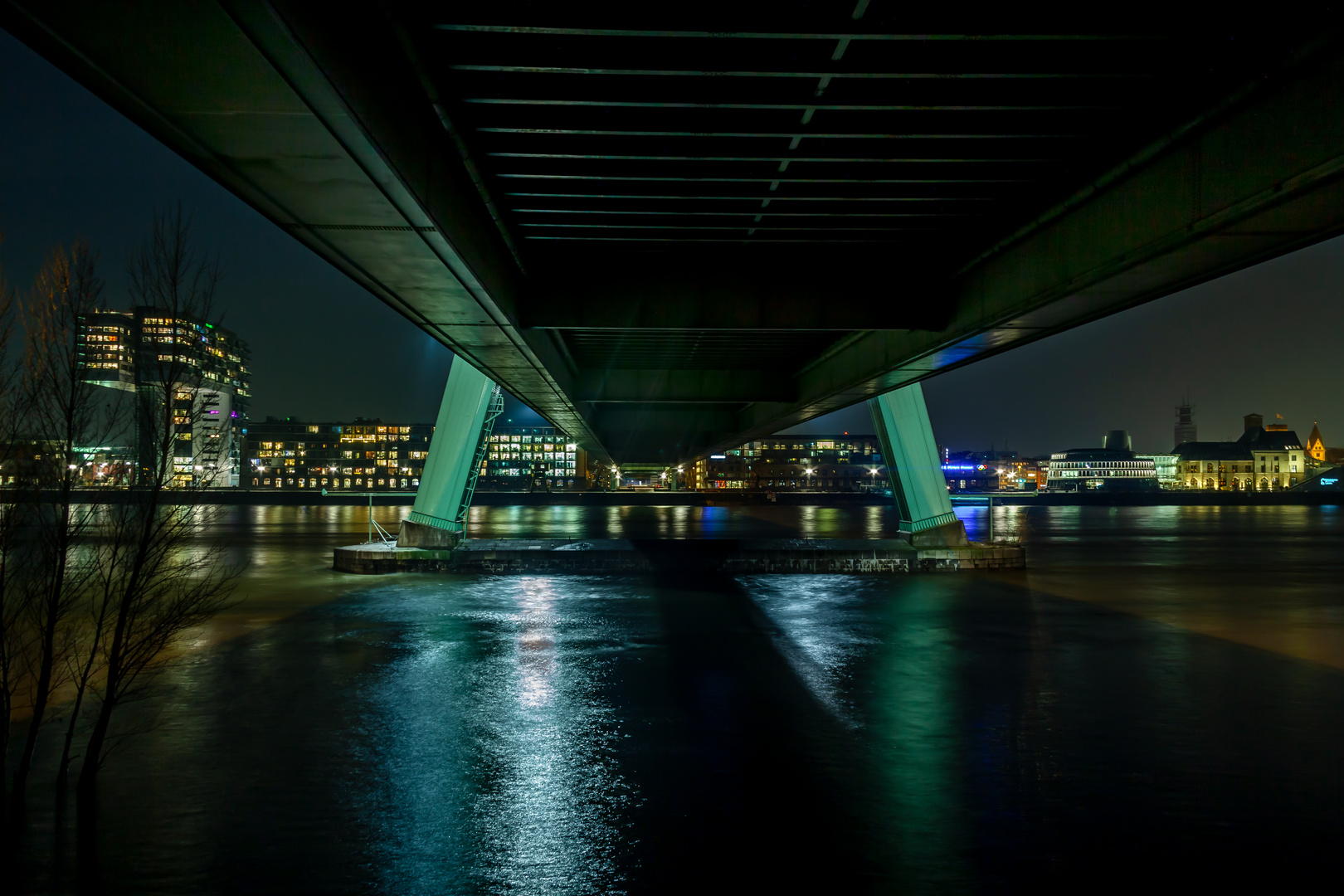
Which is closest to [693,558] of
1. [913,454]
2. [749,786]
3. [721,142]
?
[913,454]

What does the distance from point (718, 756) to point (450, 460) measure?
1739 centimetres

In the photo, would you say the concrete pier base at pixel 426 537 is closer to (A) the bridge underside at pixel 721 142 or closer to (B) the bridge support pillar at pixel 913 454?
(A) the bridge underside at pixel 721 142

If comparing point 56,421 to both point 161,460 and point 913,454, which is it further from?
point 913,454

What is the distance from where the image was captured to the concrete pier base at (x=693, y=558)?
25875mm

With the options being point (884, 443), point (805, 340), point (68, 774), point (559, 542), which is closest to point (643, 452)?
point (559, 542)

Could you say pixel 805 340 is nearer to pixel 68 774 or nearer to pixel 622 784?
pixel 622 784

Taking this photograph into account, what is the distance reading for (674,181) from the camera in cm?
1039

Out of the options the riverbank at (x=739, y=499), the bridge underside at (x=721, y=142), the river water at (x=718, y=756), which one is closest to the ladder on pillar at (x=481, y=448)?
the river water at (x=718, y=756)

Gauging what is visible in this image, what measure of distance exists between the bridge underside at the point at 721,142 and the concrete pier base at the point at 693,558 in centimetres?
1328

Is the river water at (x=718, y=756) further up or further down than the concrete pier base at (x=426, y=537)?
further down

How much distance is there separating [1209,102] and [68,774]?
39.9ft

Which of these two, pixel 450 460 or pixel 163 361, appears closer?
pixel 163 361

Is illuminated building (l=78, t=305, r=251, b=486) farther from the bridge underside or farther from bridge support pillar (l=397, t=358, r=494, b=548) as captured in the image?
bridge support pillar (l=397, t=358, r=494, b=548)

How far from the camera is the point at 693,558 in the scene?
93.2ft
